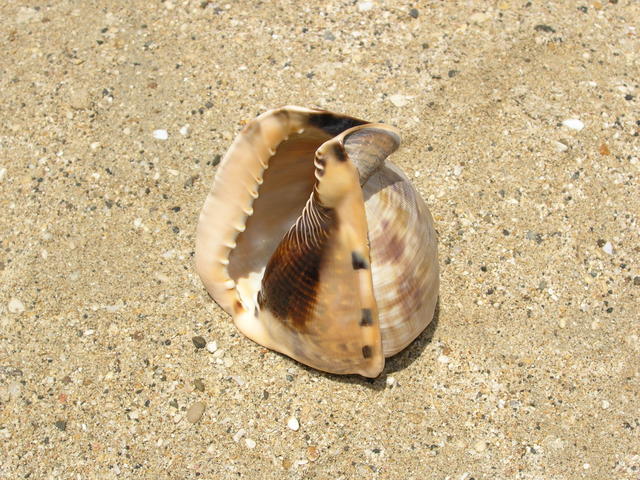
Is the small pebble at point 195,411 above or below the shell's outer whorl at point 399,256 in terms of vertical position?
below

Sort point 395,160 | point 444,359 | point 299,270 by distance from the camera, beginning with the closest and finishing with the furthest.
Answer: point 299,270 → point 444,359 → point 395,160

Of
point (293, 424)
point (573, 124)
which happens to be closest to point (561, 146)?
point (573, 124)

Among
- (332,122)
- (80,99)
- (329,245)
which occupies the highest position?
(332,122)

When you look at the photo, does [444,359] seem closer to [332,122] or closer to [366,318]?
[366,318]

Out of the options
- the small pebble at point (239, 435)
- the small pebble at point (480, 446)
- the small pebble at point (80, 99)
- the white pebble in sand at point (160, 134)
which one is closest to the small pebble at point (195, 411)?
the small pebble at point (239, 435)

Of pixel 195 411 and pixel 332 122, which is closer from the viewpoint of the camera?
pixel 332 122

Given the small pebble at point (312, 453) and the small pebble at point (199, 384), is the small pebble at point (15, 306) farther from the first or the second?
the small pebble at point (312, 453)
